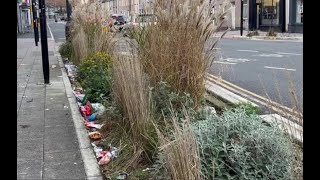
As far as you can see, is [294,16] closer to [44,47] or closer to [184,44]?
[44,47]

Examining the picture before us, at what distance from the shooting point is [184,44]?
4.82 metres

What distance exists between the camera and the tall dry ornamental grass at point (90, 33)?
9.77 meters

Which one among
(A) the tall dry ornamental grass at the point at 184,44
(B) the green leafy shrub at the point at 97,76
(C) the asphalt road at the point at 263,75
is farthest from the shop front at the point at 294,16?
(A) the tall dry ornamental grass at the point at 184,44

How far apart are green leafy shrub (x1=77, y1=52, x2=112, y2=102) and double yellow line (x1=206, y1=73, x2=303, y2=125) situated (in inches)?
58.5

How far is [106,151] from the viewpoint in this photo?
4.37m

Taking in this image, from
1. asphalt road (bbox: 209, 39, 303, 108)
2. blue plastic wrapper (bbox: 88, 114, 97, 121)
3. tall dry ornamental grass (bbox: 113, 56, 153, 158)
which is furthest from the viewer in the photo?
asphalt road (bbox: 209, 39, 303, 108)

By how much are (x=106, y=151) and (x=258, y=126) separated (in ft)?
5.73

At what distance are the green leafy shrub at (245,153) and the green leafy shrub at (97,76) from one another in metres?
3.10

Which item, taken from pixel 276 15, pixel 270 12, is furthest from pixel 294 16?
pixel 270 12

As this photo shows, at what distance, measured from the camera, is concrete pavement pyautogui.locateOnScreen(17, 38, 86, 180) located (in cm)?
393

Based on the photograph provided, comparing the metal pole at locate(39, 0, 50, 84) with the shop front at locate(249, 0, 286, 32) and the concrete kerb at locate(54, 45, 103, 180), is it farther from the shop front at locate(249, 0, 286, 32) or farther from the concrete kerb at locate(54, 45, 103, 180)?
the shop front at locate(249, 0, 286, 32)

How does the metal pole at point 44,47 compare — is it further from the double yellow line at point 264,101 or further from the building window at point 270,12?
the building window at point 270,12

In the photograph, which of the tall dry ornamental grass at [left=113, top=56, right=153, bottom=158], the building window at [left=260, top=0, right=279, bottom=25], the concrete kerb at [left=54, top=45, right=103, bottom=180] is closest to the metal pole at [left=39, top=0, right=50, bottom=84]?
the concrete kerb at [left=54, top=45, right=103, bottom=180]

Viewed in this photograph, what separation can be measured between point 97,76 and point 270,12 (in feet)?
103
